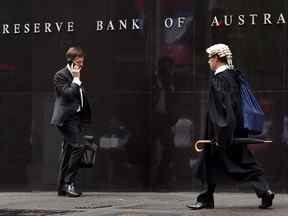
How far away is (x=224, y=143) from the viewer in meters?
8.73

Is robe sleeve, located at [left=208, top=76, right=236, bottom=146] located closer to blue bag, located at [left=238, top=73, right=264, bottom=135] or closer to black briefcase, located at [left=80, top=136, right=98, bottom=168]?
blue bag, located at [left=238, top=73, right=264, bottom=135]

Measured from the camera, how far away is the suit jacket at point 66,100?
1115 centimetres

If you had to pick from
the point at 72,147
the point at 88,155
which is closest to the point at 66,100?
the point at 72,147

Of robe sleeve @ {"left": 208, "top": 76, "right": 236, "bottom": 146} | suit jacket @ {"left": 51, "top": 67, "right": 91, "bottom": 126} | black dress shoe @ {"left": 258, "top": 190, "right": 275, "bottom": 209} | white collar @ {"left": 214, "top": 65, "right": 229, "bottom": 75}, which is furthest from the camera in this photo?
suit jacket @ {"left": 51, "top": 67, "right": 91, "bottom": 126}

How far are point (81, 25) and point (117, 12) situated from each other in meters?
0.60

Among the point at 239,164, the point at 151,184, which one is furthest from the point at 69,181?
the point at 239,164

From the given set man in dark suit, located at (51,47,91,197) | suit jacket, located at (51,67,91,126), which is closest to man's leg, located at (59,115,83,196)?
man in dark suit, located at (51,47,91,197)

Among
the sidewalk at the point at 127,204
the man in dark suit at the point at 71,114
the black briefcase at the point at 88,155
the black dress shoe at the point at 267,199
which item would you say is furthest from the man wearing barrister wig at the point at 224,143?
the man in dark suit at the point at 71,114

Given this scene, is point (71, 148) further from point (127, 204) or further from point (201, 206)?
point (201, 206)

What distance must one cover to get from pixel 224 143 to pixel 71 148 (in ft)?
10.3

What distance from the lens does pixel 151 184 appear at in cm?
1230

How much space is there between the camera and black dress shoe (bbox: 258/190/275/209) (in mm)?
8891

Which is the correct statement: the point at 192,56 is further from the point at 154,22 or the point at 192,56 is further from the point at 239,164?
the point at 239,164

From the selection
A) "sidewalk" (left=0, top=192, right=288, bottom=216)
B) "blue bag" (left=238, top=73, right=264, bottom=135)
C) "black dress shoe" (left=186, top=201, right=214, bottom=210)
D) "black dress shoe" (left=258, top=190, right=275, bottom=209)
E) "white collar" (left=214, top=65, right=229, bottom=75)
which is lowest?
"sidewalk" (left=0, top=192, right=288, bottom=216)
